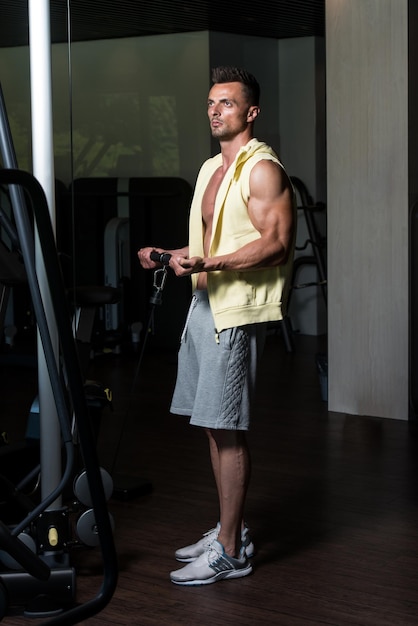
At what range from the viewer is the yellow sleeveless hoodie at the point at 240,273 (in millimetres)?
3137

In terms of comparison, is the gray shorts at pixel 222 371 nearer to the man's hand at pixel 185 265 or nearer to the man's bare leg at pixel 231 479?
the man's bare leg at pixel 231 479

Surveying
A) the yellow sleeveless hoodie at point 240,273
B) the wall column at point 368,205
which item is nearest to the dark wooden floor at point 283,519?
the wall column at point 368,205

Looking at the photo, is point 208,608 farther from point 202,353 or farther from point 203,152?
point 203,152

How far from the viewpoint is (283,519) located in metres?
3.83

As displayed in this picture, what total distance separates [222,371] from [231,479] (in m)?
0.35

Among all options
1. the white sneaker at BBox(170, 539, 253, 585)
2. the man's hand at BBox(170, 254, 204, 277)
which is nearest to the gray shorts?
the man's hand at BBox(170, 254, 204, 277)

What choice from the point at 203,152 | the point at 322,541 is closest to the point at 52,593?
the point at 322,541

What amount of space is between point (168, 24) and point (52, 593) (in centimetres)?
592

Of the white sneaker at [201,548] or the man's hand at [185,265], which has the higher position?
the man's hand at [185,265]

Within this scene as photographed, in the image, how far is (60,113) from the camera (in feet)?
27.1

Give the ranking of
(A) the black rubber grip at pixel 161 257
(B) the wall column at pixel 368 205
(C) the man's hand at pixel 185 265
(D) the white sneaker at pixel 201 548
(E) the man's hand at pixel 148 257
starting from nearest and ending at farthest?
(C) the man's hand at pixel 185 265 → (A) the black rubber grip at pixel 161 257 → (E) the man's hand at pixel 148 257 → (D) the white sneaker at pixel 201 548 → (B) the wall column at pixel 368 205

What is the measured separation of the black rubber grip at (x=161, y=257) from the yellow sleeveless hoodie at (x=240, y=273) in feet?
0.54

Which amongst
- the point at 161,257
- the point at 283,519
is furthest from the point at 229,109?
the point at 283,519

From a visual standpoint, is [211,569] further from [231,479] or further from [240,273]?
[240,273]
